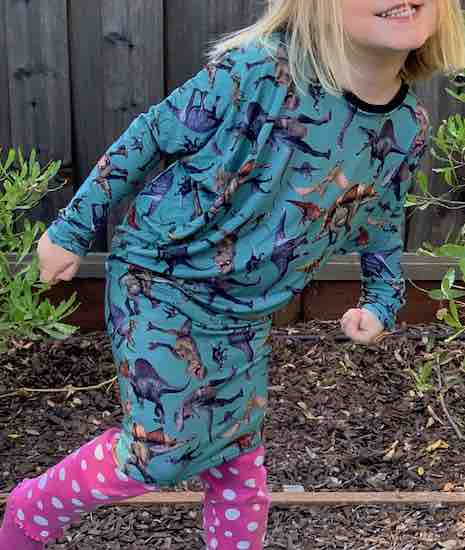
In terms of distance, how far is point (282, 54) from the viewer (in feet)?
6.11

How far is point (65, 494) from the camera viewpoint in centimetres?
203

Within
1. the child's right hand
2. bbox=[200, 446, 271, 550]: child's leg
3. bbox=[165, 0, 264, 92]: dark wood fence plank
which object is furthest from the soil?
bbox=[165, 0, 264, 92]: dark wood fence plank

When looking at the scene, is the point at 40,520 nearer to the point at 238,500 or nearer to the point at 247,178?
the point at 238,500

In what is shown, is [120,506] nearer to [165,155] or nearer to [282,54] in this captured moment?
[165,155]

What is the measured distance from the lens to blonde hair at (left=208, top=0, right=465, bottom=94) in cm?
180

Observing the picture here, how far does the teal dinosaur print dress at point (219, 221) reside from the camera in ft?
6.08

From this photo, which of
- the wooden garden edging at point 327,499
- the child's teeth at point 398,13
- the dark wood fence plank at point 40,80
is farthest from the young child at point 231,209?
the dark wood fence plank at point 40,80

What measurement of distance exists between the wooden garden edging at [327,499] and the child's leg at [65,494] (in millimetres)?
592

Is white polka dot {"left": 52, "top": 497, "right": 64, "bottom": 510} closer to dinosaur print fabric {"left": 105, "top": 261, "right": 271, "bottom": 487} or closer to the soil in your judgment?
dinosaur print fabric {"left": 105, "top": 261, "right": 271, "bottom": 487}

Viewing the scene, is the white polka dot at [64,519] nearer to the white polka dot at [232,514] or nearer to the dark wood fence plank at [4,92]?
the white polka dot at [232,514]

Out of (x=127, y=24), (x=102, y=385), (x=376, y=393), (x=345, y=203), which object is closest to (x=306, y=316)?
(x=376, y=393)

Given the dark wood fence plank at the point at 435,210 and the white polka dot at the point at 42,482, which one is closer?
the white polka dot at the point at 42,482

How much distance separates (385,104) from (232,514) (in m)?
0.96

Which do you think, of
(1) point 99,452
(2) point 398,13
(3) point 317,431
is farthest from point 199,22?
(1) point 99,452
